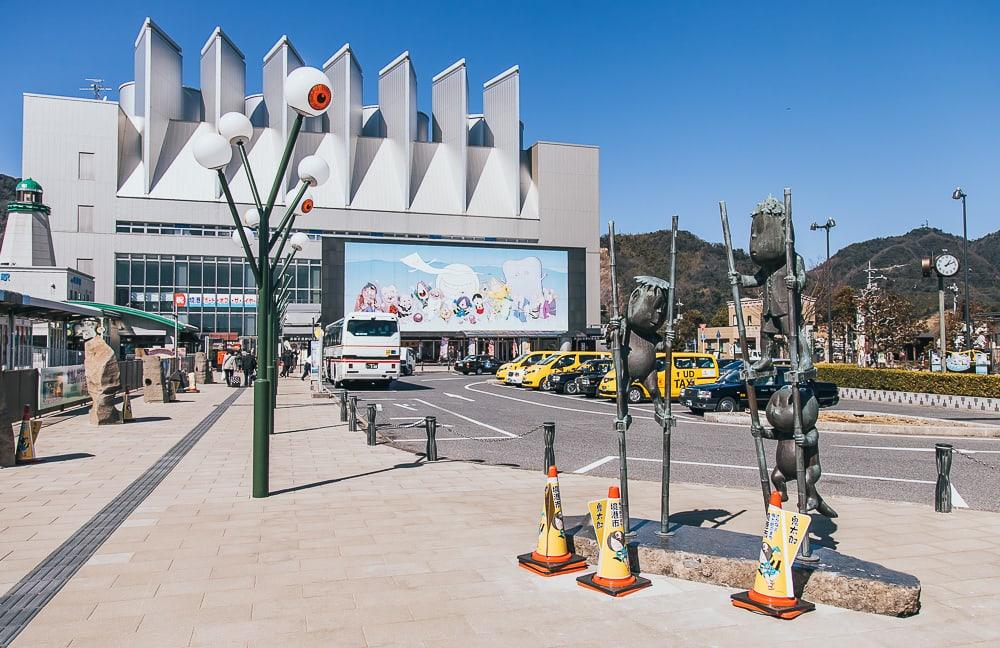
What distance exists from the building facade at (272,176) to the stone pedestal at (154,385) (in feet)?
94.4

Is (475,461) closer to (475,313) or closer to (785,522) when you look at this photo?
(785,522)

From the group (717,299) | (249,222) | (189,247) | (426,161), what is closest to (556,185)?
(426,161)

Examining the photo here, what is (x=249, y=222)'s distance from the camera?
17312mm

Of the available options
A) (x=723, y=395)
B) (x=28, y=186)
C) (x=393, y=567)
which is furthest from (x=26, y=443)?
(x=28, y=186)

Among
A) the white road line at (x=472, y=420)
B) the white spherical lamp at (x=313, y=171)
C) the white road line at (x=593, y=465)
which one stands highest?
the white spherical lamp at (x=313, y=171)

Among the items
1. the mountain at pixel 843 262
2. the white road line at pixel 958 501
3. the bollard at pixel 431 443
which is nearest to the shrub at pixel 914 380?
the white road line at pixel 958 501

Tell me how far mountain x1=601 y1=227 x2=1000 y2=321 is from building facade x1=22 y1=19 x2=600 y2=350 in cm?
2504

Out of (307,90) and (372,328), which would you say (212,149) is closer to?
(307,90)

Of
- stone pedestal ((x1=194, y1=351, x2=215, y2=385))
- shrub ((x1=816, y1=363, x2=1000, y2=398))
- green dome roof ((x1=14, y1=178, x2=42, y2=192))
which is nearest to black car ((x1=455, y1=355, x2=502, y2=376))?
stone pedestal ((x1=194, y1=351, x2=215, y2=385))

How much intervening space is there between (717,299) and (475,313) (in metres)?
58.6

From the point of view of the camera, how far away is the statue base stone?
5.07 metres

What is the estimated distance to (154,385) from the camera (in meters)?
25.5

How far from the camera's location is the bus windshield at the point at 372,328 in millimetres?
32969

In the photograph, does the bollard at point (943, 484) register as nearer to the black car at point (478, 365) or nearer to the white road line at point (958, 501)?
the white road line at point (958, 501)
